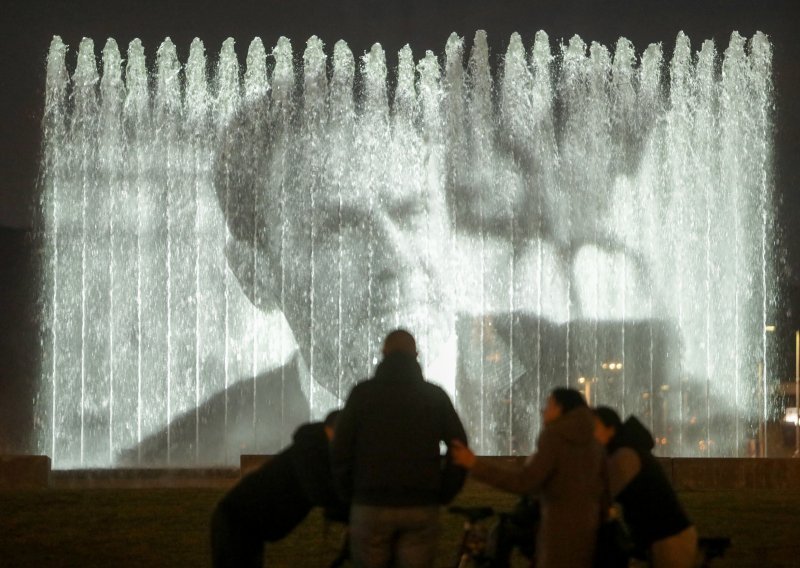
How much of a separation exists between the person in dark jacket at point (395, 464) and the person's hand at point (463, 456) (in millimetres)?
177

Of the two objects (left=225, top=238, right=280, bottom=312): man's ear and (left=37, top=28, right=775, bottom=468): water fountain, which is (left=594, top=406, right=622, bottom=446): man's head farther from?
(left=225, top=238, right=280, bottom=312): man's ear

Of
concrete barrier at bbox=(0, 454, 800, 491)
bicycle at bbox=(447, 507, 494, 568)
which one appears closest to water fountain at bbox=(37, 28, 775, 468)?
concrete barrier at bbox=(0, 454, 800, 491)

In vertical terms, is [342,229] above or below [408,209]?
below

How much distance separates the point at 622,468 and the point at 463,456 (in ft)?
2.32

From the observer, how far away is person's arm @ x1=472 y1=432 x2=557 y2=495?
16.5 ft

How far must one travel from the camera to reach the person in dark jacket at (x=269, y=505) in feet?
18.4

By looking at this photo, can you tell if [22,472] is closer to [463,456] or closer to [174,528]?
[174,528]

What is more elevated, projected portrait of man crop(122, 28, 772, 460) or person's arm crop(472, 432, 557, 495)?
projected portrait of man crop(122, 28, 772, 460)

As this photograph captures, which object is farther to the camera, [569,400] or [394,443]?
[394,443]

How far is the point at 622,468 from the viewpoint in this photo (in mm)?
5410

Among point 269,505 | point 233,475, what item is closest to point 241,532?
point 269,505

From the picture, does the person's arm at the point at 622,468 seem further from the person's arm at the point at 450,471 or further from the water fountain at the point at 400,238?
the water fountain at the point at 400,238

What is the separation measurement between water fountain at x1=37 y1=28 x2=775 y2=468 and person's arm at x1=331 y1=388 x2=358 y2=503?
21.2 metres

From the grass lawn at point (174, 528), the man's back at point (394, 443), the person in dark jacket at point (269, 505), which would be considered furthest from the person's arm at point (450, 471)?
the grass lawn at point (174, 528)
